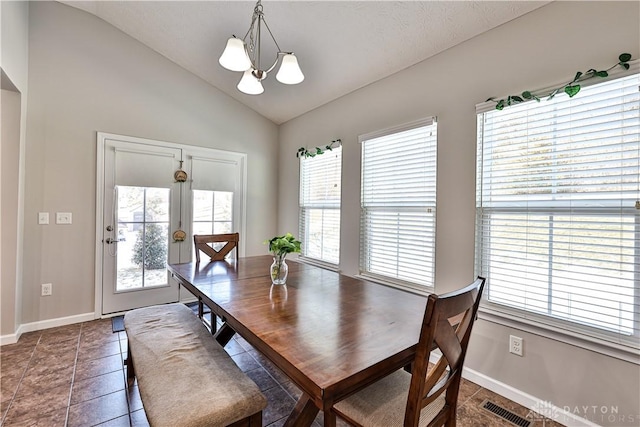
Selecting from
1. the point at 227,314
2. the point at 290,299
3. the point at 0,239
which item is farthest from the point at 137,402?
the point at 0,239

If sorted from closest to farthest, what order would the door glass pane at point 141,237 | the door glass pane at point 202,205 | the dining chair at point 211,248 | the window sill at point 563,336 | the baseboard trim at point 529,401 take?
the window sill at point 563,336 < the baseboard trim at point 529,401 < the dining chair at point 211,248 < the door glass pane at point 141,237 < the door glass pane at point 202,205

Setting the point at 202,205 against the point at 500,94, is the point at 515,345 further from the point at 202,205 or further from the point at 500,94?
the point at 202,205

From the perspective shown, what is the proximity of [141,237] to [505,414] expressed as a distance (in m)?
3.91

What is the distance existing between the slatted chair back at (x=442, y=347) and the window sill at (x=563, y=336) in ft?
3.31

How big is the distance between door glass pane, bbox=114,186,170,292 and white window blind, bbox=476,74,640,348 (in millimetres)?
3542

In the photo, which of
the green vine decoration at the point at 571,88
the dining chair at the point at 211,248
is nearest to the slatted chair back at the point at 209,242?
the dining chair at the point at 211,248

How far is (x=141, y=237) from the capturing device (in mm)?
3535

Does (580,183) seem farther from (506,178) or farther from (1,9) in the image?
(1,9)

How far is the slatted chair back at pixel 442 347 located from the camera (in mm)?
934

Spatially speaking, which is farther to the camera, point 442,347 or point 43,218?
point 43,218

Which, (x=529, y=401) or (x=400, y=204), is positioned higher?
(x=400, y=204)

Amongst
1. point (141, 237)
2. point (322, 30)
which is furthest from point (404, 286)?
point (141, 237)

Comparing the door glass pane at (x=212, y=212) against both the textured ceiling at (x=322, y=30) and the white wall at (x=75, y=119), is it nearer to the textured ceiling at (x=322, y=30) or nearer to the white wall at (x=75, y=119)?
the white wall at (x=75, y=119)

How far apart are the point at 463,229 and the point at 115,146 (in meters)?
3.78
